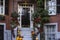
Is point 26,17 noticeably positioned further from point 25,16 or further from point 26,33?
point 26,33

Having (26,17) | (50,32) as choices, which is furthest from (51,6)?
(26,17)

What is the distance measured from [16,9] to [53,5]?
8.40 ft

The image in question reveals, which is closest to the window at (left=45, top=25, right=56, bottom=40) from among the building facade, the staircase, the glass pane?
the building facade

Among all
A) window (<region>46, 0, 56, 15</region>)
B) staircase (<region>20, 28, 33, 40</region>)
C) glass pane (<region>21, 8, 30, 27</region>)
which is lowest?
staircase (<region>20, 28, 33, 40</region>)

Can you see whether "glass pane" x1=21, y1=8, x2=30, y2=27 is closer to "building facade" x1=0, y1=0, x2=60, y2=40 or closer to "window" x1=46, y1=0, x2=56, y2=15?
"building facade" x1=0, y1=0, x2=60, y2=40

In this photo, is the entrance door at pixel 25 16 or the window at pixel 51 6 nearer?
the window at pixel 51 6

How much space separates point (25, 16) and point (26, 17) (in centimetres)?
11

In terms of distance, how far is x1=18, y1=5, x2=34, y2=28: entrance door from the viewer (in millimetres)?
16844

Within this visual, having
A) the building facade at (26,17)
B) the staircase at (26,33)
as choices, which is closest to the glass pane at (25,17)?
the building facade at (26,17)

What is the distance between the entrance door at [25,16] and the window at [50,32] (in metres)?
1.20

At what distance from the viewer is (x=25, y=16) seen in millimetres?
17094

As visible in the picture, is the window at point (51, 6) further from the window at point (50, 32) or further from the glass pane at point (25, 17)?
the glass pane at point (25, 17)

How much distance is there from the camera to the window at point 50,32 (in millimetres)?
16227

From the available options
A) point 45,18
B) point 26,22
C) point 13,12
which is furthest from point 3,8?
point 45,18
